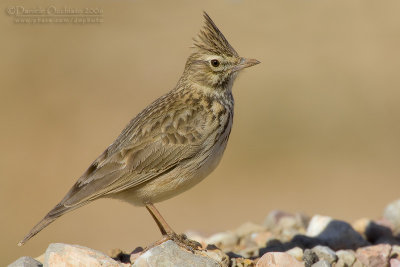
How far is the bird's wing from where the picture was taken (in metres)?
6.78

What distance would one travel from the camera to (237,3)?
24312mm

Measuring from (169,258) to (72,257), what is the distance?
2.51 feet

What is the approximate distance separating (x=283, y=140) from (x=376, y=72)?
3999mm

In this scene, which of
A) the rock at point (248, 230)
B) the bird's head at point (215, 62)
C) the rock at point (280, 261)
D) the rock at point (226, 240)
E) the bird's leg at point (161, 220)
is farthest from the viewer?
the rock at point (248, 230)

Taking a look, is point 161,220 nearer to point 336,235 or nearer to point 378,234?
point 336,235

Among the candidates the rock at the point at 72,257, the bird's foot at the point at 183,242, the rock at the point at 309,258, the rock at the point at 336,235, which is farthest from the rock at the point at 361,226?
the rock at the point at 72,257

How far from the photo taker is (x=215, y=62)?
304 inches

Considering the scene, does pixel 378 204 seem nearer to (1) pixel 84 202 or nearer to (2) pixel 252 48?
(2) pixel 252 48

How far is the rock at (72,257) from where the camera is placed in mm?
5879

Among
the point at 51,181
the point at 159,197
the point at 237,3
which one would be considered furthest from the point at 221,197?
the point at 237,3

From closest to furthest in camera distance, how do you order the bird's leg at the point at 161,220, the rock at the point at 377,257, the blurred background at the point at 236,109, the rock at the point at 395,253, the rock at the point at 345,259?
the rock at the point at 345,259 < the bird's leg at the point at 161,220 < the rock at the point at 377,257 < the rock at the point at 395,253 < the blurred background at the point at 236,109

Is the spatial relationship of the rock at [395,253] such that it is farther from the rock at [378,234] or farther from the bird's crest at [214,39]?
the bird's crest at [214,39]

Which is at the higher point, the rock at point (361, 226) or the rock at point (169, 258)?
the rock at point (169, 258)

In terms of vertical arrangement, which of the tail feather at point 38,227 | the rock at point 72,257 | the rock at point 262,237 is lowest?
the rock at point 262,237
